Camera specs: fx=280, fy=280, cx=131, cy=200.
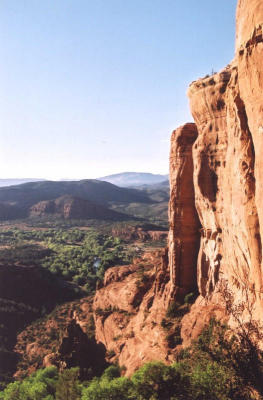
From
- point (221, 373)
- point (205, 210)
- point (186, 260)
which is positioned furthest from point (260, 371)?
point (186, 260)

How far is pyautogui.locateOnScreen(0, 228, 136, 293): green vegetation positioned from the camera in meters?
88.2

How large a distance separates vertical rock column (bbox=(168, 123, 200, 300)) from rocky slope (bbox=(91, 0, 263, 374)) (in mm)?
107

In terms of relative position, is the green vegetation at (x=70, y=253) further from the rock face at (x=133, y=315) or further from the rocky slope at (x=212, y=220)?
the rocky slope at (x=212, y=220)

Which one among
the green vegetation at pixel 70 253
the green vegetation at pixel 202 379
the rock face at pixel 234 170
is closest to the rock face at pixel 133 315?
the rock face at pixel 234 170

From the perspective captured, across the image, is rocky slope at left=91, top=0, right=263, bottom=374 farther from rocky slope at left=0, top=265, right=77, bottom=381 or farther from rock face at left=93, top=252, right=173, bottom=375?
rocky slope at left=0, top=265, right=77, bottom=381

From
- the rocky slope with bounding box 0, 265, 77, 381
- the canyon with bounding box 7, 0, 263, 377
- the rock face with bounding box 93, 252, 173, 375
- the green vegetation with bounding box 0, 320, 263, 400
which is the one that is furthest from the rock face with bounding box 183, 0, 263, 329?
the rocky slope with bounding box 0, 265, 77, 381

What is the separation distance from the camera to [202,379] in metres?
17.6

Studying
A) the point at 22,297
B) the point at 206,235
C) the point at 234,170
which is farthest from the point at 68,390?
the point at 22,297

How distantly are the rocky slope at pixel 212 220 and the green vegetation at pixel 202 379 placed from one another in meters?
2.13

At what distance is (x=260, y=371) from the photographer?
16312 millimetres

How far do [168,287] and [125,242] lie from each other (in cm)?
12263

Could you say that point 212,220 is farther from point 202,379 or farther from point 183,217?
point 202,379

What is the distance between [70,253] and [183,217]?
101110 millimetres

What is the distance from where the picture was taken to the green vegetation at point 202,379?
1639cm
